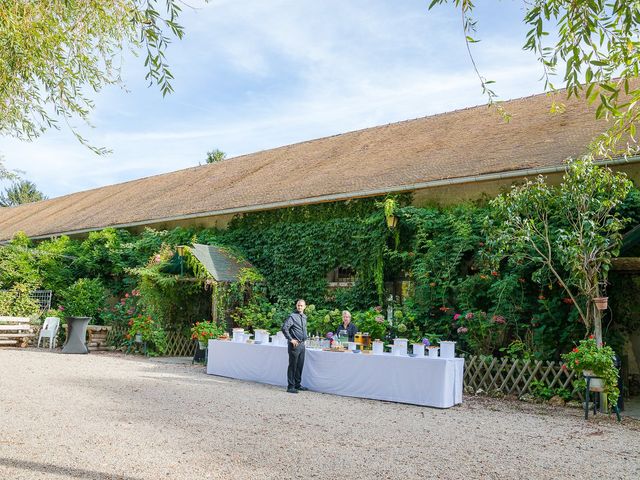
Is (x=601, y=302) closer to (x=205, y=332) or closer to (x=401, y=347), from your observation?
(x=401, y=347)

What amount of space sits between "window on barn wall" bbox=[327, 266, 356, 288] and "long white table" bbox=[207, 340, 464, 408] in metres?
3.67

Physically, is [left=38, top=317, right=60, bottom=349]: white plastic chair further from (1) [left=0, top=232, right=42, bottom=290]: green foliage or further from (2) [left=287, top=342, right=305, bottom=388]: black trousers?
(2) [left=287, top=342, right=305, bottom=388]: black trousers

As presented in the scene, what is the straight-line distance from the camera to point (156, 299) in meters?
16.0

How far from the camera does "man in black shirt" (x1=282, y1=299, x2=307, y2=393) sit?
9.98 meters

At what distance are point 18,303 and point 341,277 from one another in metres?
11.4

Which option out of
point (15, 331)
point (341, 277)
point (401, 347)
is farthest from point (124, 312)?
point (401, 347)

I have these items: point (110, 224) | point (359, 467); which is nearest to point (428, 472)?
point (359, 467)

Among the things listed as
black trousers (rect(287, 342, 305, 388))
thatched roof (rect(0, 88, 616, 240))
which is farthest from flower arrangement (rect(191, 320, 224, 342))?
black trousers (rect(287, 342, 305, 388))

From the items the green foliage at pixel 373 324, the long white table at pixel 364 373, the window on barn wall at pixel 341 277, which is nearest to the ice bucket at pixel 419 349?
the long white table at pixel 364 373

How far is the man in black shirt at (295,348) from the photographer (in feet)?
32.8

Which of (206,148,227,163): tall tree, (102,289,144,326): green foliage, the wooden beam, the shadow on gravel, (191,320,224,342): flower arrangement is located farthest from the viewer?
(206,148,227,163): tall tree

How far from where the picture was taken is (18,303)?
19219 mm

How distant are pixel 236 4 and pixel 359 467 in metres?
4.12

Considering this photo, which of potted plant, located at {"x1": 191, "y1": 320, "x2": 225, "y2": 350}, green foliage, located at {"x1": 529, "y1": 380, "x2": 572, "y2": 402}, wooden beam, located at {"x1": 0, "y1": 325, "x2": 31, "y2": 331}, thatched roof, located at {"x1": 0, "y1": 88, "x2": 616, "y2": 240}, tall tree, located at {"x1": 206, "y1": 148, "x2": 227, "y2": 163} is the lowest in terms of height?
green foliage, located at {"x1": 529, "y1": 380, "x2": 572, "y2": 402}
